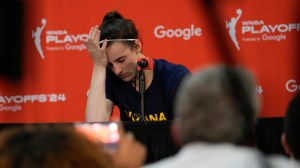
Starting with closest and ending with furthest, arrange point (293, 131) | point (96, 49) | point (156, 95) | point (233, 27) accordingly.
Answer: point (293, 131) → point (156, 95) → point (96, 49) → point (233, 27)

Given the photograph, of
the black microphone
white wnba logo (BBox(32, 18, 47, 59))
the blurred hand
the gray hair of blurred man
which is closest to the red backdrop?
white wnba logo (BBox(32, 18, 47, 59))

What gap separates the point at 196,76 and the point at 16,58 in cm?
361

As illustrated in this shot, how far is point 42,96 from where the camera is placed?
460 cm

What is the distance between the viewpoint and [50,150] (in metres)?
1.10

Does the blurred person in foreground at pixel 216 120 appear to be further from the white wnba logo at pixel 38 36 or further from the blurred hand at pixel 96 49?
the white wnba logo at pixel 38 36

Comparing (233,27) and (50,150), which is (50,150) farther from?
(233,27)

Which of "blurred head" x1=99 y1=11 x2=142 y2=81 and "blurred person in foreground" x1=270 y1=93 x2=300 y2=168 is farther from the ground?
"blurred head" x1=99 y1=11 x2=142 y2=81

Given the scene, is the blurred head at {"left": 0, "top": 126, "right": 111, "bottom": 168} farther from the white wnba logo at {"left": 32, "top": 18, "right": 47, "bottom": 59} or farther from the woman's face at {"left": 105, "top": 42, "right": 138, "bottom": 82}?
the white wnba logo at {"left": 32, "top": 18, "right": 47, "bottom": 59}

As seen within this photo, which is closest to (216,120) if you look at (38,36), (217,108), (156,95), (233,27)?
(217,108)

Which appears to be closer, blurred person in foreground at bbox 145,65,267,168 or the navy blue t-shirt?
blurred person in foreground at bbox 145,65,267,168

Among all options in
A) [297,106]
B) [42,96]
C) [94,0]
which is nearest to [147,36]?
[94,0]

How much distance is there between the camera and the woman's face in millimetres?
2982

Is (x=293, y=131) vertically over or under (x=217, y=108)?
under

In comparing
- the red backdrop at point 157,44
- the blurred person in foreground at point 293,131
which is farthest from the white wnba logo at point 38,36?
the blurred person in foreground at point 293,131
